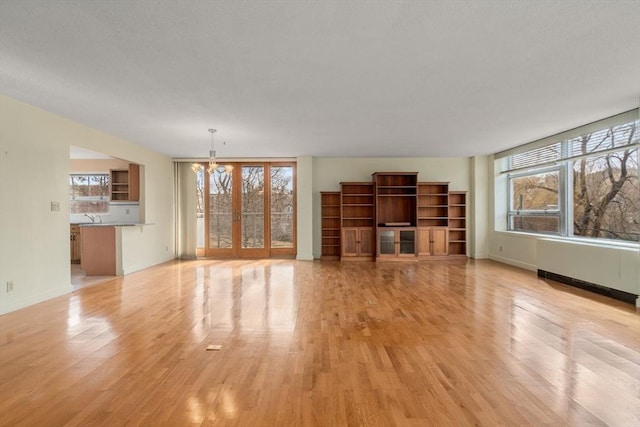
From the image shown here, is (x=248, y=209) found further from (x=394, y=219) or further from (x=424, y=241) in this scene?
(x=424, y=241)

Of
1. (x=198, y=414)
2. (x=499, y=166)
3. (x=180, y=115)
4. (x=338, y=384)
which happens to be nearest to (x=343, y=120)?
(x=180, y=115)

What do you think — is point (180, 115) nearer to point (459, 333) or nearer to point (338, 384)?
point (338, 384)

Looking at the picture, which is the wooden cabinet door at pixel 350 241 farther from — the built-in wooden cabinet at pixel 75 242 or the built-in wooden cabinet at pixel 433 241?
the built-in wooden cabinet at pixel 75 242

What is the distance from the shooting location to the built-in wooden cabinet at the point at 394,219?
26.1 ft

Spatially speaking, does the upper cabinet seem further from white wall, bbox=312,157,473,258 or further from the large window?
the large window

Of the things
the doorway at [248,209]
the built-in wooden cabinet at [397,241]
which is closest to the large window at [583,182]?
the built-in wooden cabinet at [397,241]

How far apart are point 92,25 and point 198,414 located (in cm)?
277

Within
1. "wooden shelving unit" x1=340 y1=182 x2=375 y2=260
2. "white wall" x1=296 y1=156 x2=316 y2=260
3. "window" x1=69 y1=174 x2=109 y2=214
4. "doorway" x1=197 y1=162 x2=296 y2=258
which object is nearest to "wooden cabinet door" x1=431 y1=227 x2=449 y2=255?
"wooden shelving unit" x1=340 y1=182 x2=375 y2=260

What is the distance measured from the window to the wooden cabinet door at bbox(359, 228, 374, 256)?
625 centimetres

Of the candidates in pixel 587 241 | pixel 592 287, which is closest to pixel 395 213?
pixel 587 241

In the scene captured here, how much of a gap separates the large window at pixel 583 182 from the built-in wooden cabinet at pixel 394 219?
149 cm

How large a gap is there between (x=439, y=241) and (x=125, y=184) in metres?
7.53

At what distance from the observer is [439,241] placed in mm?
8156

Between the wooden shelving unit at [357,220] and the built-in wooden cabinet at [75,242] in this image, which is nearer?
the built-in wooden cabinet at [75,242]
